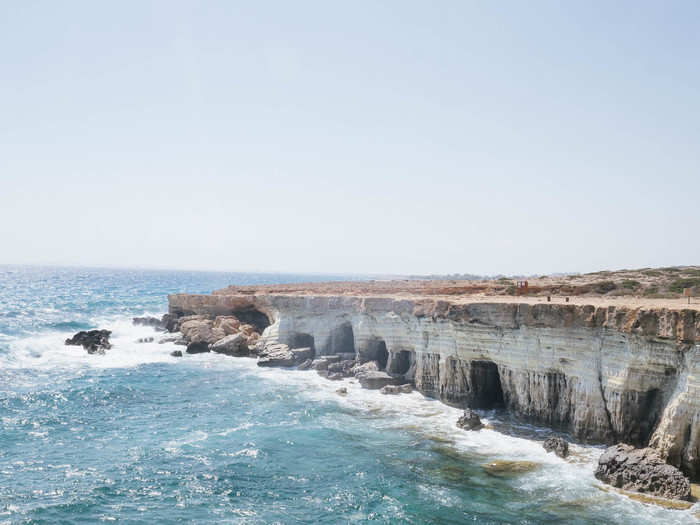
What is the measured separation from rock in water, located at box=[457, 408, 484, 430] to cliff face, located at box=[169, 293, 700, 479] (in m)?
2.27

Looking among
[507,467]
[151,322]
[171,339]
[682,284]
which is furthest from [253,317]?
[682,284]

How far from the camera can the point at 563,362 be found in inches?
916

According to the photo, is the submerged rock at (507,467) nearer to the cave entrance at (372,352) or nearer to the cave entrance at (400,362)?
the cave entrance at (400,362)

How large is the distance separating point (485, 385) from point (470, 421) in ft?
13.3

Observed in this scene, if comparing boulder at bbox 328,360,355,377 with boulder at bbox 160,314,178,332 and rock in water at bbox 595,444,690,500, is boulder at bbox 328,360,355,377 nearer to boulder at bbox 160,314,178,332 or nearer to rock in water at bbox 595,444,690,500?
rock in water at bbox 595,444,690,500

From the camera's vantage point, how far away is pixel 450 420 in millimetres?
25781

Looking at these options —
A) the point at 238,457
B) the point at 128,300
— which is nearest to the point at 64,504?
the point at 238,457

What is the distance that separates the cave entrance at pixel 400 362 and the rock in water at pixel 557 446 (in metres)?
12.9

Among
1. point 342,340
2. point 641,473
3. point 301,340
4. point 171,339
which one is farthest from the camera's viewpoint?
point 171,339

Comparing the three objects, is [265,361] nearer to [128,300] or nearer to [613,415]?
[613,415]

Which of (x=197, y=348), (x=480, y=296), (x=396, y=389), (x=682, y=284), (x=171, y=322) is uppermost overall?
A: (x=682, y=284)


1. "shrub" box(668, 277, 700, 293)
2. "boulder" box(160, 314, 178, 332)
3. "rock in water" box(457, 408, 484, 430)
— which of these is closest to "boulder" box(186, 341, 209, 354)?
"boulder" box(160, 314, 178, 332)

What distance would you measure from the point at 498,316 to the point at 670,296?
12.6 meters

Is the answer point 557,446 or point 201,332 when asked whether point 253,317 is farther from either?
point 557,446
